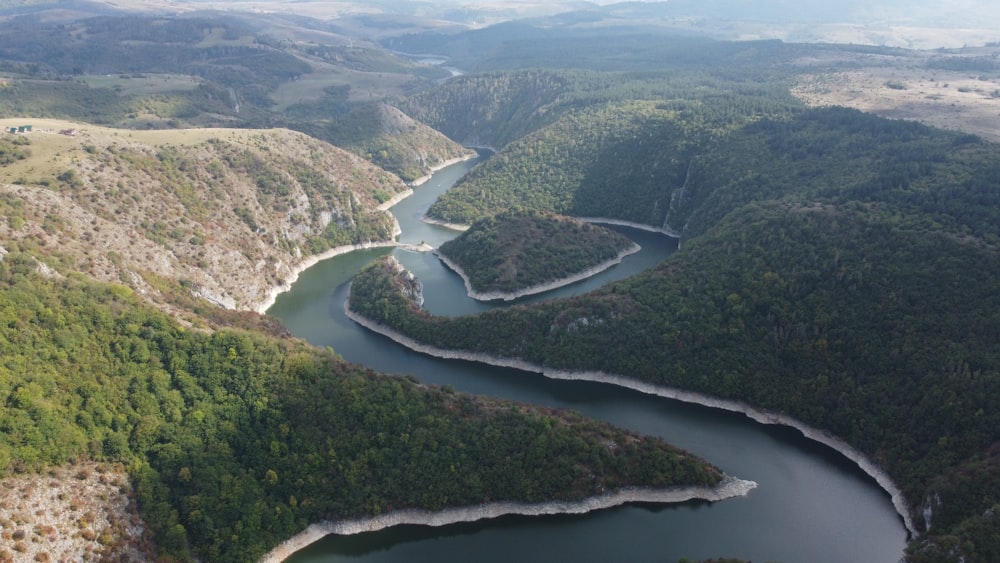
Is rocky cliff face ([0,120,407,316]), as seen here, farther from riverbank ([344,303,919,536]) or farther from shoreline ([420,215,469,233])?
riverbank ([344,303,919,536])

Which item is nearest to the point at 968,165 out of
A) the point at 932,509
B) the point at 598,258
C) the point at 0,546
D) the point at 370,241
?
the point at 598,258

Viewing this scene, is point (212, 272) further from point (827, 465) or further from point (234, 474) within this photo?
point (827, 465)

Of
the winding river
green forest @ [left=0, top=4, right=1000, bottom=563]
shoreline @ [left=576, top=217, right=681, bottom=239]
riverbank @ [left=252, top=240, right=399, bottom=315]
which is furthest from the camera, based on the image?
shoreline @ [left=576, top=217, right=681, bottom=239]

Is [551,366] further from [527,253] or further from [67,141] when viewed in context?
[67,141]

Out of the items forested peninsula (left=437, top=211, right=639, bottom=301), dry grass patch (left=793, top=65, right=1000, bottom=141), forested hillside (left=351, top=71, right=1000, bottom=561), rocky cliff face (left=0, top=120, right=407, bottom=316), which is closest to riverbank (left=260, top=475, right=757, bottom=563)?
forested hillside (left=351, top=71, right=1000, bottom=561)

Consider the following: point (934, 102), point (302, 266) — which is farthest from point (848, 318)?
point (934, 102)

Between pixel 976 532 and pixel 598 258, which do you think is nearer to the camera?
pixel 976 532

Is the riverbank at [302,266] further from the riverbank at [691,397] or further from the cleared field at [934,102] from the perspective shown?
the cleared field at [934,102]
